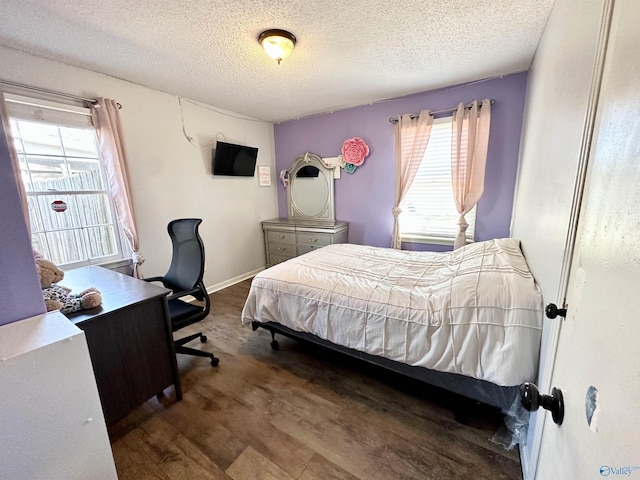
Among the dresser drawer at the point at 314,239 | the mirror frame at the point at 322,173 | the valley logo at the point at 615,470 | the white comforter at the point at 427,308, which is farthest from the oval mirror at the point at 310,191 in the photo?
the valley logo at the point at 615,470

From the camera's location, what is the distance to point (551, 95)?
1.41 meters

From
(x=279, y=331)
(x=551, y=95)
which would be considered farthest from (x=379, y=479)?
(x=551, y=95)

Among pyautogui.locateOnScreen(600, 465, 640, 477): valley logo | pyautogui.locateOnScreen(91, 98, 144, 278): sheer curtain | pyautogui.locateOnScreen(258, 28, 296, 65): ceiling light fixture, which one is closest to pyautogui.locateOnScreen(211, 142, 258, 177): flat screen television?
pyautogui.locateOnScreen(91, 98, 144, 278): sheer curtain

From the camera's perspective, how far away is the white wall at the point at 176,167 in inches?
90.5

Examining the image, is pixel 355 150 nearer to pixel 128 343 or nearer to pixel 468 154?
pixel 468 154

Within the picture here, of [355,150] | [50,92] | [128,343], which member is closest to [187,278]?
[128,343]

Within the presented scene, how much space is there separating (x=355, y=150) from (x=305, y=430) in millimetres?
3151

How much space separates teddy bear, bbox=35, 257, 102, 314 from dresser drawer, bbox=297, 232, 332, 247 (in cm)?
261

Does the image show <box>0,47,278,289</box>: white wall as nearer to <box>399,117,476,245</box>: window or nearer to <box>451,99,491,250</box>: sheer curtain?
<box>399,117,476,245</box>: window

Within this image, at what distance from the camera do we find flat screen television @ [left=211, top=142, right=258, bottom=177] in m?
3.45

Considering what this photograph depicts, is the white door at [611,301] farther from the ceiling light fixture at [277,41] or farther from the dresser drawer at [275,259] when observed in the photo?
the dresser drawer at [275,259]

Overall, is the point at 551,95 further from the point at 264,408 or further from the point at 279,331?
the point at 264,408

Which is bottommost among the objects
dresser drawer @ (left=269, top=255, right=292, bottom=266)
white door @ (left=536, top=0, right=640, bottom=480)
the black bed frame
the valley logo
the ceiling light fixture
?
the black bed frame

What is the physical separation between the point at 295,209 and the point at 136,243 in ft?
7.48
